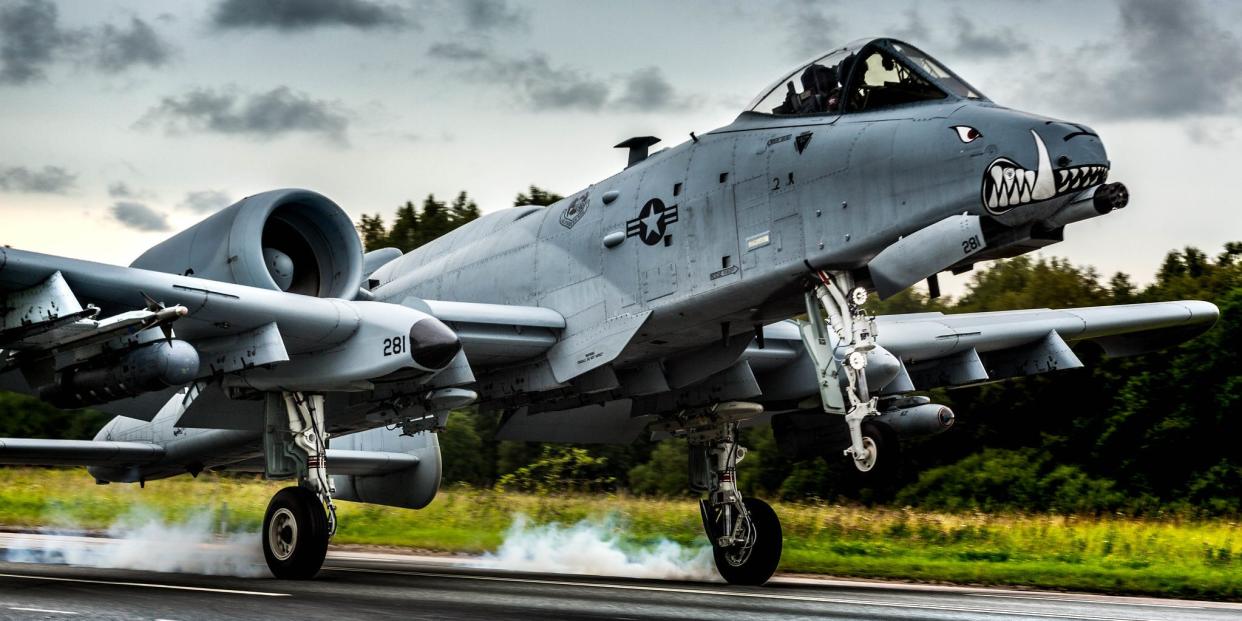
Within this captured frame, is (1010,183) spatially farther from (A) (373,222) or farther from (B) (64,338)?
(A) (373,222)

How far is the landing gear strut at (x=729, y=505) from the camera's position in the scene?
1552cm

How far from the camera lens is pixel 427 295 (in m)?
16.1

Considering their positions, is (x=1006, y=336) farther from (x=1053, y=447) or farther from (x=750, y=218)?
(x=1053, y=447)

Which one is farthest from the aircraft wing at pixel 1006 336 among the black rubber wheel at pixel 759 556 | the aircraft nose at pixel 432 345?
the aircraft nose at pixel 432 345

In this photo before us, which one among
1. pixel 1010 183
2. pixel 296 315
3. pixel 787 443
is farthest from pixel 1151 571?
pixel 296 315

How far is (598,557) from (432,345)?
6.65 m

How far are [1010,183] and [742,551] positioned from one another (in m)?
6.39

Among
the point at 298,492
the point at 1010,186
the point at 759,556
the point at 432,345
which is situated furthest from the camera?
the point at 759,556

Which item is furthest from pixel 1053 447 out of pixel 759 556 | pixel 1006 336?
pixel 759 556

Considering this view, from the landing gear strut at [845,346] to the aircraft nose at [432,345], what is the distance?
3.48 metres

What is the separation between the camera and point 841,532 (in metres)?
23.0

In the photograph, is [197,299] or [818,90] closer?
[197,299]

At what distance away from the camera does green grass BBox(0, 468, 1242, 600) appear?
16.6 metres

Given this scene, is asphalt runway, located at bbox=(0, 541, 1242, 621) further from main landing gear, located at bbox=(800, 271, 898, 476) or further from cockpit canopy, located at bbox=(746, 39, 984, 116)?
cockpit canopy, located at bbox=(746, 39, 984, 116)
